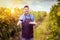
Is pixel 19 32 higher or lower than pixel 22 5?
lower

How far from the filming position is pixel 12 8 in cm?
290

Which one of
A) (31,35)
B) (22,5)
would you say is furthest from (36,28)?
(22,5)

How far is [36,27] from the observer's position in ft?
9.40

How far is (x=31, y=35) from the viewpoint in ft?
9.41

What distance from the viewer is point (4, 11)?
2887 mm

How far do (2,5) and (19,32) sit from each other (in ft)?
1.02

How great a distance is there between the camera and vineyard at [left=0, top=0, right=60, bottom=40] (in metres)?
2.84

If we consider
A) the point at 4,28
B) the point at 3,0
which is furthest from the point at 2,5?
the point at 4,28

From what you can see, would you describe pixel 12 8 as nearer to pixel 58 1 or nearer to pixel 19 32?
pixel 19 32

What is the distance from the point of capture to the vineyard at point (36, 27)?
9.31 ft

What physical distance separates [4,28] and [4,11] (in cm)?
17

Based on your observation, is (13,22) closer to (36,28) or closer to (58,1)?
(36,28)

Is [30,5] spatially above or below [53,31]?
above

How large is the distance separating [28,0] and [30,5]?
0.18 feet
